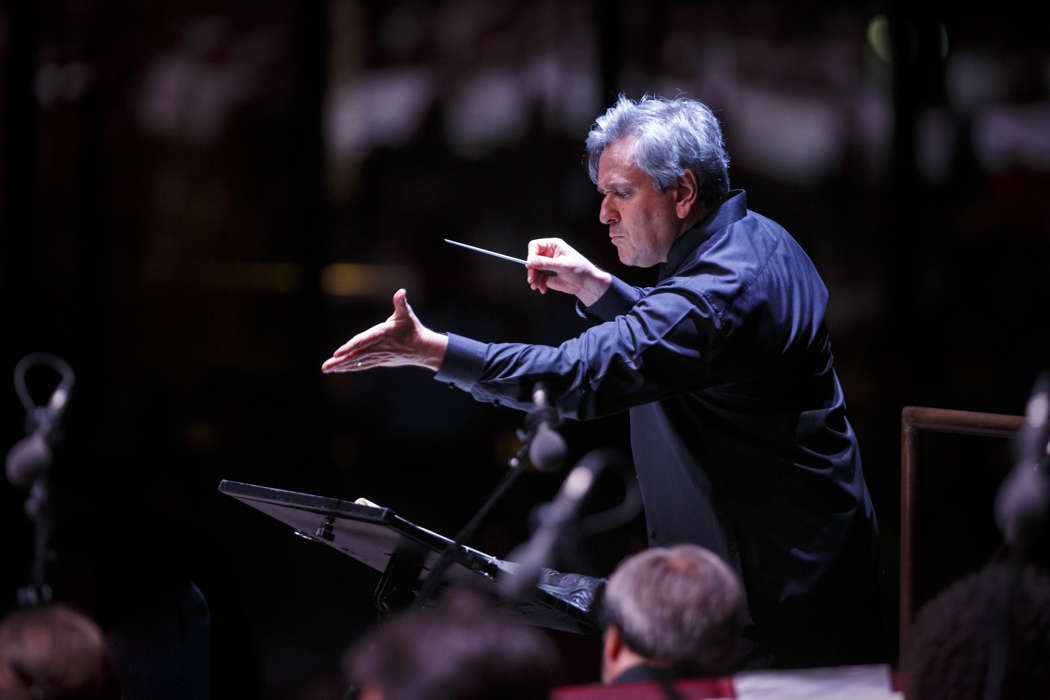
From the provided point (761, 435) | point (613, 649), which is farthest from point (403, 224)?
point (613, 649)

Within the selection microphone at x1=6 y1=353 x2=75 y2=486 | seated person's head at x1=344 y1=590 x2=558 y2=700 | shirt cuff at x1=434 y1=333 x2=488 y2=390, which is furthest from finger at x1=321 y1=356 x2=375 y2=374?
seated person's head at x1=344 y1=590 x2=558 y2=700

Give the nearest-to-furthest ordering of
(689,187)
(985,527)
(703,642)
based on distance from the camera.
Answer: (703,642), (689,187), (985,527)

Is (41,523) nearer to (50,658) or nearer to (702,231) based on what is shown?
(50,658)

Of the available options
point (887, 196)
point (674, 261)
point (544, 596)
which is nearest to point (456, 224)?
point (887, 196)

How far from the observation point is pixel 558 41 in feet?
16.6

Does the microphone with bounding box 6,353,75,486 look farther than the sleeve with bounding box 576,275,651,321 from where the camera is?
No

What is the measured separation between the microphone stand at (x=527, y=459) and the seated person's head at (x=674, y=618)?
205 millimetres

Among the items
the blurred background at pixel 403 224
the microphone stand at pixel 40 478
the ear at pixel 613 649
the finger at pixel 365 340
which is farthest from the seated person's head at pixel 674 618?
the blurred background at pixel 403 224

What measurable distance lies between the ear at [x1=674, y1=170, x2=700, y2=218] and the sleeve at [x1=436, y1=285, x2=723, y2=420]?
31 centimetres

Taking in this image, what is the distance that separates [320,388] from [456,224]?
847 millimetres

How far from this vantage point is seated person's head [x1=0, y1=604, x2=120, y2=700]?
1476 millimetres

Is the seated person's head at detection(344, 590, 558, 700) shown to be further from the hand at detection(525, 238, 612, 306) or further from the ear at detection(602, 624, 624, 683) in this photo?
the hand at detection(525, 238, 612, 306)

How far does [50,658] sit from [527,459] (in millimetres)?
686

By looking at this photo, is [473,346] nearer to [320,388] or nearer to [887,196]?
[320,388]
